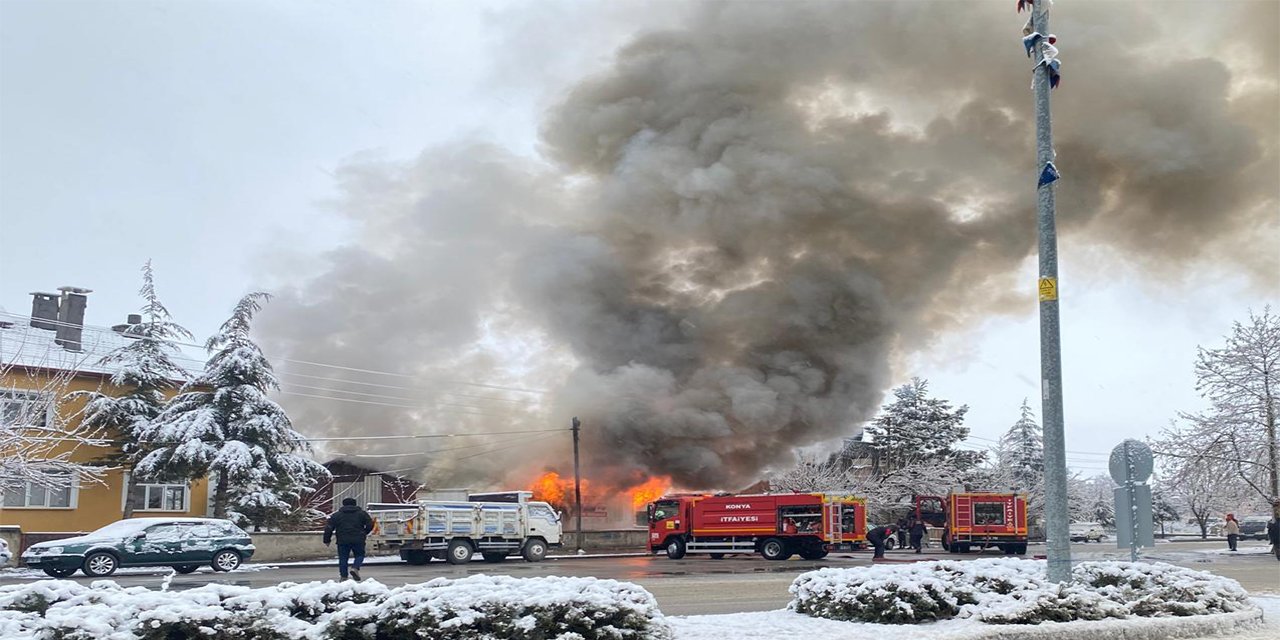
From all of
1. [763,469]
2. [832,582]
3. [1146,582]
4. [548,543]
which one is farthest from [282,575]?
[763,469]

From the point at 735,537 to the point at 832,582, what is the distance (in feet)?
70.8

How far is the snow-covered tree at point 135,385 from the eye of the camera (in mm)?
29531

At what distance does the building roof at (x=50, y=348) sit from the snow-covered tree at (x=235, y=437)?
7.81 ft

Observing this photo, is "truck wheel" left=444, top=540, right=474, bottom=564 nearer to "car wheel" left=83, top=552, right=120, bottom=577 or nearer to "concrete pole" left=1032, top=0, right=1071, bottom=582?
"car wheel" left=83, top=552, right=120, bottom=577

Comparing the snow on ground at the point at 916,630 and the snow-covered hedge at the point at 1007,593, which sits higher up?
the snow-covered hedge at the point at 1007,593

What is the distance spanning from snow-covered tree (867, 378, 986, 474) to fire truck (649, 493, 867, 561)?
2413 centimetres

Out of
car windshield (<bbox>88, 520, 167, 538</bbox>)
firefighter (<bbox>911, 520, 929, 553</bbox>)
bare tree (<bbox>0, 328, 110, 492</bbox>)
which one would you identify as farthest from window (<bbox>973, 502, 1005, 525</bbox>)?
bare tree (<bbox>0, 328, 110, 492</bbox>)

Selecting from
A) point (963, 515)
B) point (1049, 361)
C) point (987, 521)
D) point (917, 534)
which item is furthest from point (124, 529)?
point (987, 521)

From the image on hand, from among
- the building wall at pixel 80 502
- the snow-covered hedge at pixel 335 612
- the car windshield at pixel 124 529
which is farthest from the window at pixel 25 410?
the snow-covered hedge at pixel 335 612

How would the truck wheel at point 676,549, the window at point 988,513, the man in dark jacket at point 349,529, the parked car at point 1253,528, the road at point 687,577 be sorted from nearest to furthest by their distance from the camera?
the road at point 687,577 → the man in dark jacket at point 349,529 → the truck wheel at point 676,549 → the window at point 988,513 → the parked car at point 1253,528

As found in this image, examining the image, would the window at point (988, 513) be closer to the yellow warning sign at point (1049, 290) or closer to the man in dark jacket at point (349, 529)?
the man in dark jacket at point (349, 529)

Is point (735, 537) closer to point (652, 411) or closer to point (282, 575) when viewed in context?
point (652, 411)

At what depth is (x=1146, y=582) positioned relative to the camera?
11.1m

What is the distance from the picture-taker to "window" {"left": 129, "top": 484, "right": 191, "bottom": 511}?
105 feet
